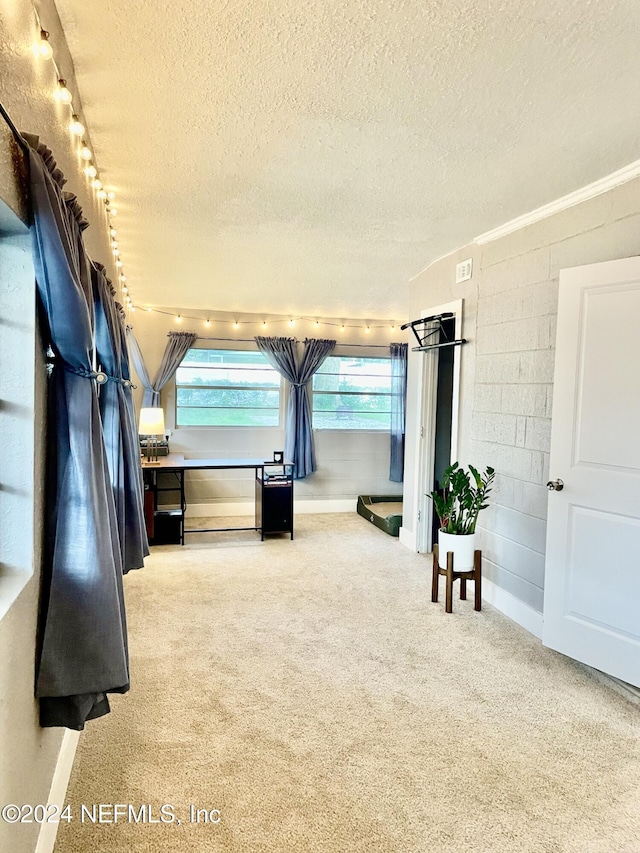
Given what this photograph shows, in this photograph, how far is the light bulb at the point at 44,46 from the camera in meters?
1.31

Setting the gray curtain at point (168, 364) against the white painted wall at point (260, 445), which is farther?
the white painted wall at point (260, 445)

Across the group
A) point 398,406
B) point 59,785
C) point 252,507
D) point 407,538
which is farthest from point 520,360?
point 252,507

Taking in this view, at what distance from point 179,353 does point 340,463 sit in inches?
92.0

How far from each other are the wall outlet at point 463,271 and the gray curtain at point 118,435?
2441 mm

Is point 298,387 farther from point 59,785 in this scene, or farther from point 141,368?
point 59,785

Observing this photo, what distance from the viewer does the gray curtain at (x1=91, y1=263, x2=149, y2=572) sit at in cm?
221

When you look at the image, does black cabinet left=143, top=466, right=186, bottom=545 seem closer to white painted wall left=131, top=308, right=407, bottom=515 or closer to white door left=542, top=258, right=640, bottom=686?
white painted wall left=131, top=308, right=407, bottom=515

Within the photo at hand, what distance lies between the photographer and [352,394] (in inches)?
249

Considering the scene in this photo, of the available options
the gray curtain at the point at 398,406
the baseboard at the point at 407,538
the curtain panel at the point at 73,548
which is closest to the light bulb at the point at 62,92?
the curtain panel at the point at 73,548

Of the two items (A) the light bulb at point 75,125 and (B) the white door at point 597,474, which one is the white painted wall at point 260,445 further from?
(A) the light bulb at point 75,125

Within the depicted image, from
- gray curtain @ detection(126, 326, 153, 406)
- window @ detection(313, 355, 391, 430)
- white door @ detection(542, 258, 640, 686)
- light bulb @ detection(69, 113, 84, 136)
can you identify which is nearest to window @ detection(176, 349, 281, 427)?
gray curtain @ detection(126, 326, 153, 406)

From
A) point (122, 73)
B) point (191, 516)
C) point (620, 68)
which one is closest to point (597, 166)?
point (620, 68)

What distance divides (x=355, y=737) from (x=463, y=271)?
10.00 feet

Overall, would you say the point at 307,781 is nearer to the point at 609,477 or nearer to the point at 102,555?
the point at 102,555
